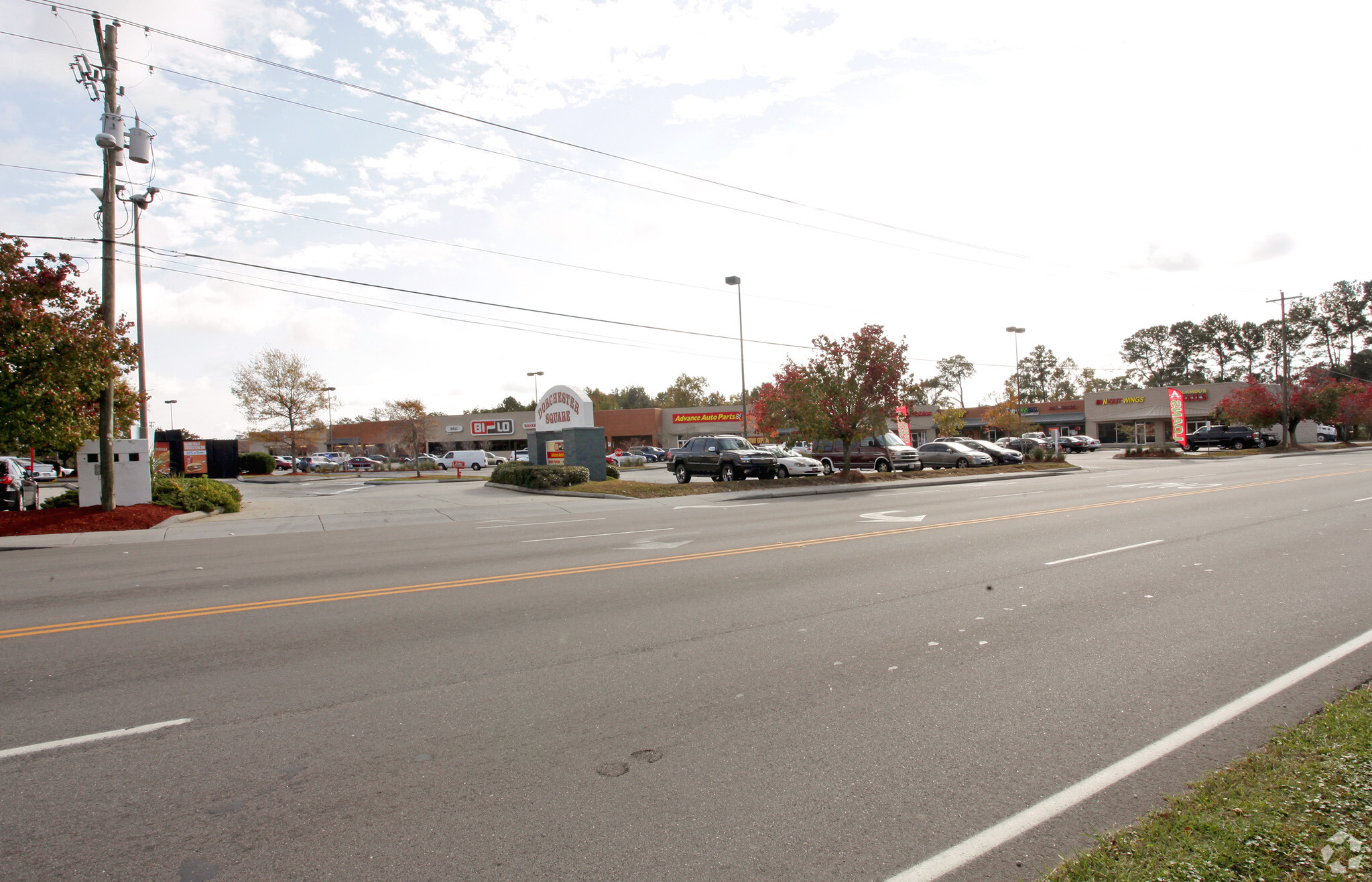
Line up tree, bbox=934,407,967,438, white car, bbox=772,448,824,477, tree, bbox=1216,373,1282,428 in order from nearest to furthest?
1. white car, bbox=772,448,824,477
2. tree, bbox=1216,373,1282,428
3. tree, bbox=934,407,967,438

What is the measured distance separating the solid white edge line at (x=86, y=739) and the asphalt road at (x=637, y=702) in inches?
3.7

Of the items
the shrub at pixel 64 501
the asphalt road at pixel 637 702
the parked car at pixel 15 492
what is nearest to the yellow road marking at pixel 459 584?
the asphalt road at pixel 637 702

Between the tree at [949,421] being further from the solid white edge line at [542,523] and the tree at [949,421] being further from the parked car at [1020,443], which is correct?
the solid white edge line at [542,523]

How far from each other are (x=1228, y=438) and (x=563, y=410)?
1846 inches

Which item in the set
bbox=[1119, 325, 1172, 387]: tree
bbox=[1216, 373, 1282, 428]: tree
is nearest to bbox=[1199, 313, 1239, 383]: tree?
bbox=[1119, 325, 1172, 387]: tree

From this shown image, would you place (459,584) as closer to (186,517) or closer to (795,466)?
(186,517)

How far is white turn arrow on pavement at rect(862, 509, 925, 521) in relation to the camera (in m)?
14.7

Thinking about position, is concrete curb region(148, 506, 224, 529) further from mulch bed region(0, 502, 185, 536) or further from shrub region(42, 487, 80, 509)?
shrub region(42, 487, 80, 509)

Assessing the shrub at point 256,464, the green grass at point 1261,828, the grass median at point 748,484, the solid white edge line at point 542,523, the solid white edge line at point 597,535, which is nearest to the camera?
the green grass at point 1261,828

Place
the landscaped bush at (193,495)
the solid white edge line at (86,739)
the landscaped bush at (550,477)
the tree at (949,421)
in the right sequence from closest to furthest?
the solid white edge line at (86,739), the landscaped bush at (193,495), the landscaped bush at (550,477), the tree at (949,421)

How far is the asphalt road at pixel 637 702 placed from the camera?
326 centimetres

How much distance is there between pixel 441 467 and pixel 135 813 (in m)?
51.9

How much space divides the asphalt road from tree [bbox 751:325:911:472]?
18.0 m

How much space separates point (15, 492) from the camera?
2112 centimetres
